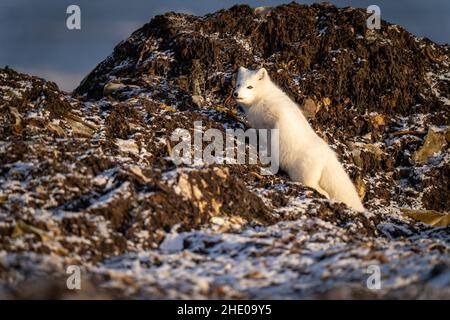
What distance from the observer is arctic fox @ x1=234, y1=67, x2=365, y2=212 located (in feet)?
28.6

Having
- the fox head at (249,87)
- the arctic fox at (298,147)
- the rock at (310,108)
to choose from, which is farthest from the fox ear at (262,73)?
the rock at (310,108)

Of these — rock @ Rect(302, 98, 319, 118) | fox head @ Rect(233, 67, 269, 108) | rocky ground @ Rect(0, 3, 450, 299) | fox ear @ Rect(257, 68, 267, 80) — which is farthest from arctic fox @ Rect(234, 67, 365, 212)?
rock @ Rect(302, 98, 319, 118)

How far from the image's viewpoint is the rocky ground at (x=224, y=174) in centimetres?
504

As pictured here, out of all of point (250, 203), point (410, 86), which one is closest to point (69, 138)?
point (250, 203)

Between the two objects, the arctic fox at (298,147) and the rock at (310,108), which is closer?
the arctic fox at (298,147)

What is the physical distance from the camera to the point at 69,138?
757cm

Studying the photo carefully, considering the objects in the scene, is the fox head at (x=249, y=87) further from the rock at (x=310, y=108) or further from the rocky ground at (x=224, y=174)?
the rock at (x=310, y=108)

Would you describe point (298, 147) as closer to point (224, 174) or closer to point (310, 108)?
point (224, 174)

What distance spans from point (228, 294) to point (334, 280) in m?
0.96

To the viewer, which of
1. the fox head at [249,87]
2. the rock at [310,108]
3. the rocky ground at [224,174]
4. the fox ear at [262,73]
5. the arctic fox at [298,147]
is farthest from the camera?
Answer: the rock at [310,108]

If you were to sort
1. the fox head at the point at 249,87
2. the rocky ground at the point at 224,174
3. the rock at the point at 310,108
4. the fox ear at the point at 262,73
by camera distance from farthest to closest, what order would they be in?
the rock at the point at 310,108, the fox ear at the point at 262,73, the fox head at the point at 249,87, the rocky ground at the point at 224,174

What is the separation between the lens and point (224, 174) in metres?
7.08

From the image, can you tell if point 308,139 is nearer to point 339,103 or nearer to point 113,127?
point 113,127

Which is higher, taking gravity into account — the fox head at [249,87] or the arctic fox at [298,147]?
the fox head at [249,87]
